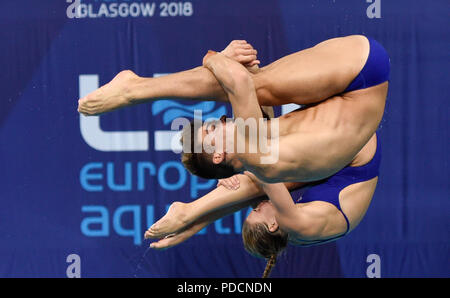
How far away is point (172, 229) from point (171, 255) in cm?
149

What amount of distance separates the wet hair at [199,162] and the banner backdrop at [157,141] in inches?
75.2

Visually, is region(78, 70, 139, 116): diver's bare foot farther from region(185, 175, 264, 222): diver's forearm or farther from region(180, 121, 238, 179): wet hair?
region(185, 175, 264, 222): diver's forearm

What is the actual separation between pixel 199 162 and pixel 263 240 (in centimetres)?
56

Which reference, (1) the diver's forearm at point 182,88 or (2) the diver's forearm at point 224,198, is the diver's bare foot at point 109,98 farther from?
(2) the diver's forearm at point 224,198

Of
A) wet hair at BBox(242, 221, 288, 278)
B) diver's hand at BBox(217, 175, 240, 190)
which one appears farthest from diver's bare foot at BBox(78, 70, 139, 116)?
wet hair at BBox(242, 221, 288, 278)

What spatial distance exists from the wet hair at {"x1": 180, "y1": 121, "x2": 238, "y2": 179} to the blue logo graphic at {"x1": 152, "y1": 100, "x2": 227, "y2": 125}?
77.1 inches

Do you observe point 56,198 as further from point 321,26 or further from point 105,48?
point 321,26

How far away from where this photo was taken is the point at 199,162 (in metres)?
3.60

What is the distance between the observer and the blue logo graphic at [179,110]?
5.62 m

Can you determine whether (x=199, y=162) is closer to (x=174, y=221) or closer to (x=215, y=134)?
(x=215, y=134)

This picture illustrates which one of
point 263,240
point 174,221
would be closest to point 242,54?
point 263,240

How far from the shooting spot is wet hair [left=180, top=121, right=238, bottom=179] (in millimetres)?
3572

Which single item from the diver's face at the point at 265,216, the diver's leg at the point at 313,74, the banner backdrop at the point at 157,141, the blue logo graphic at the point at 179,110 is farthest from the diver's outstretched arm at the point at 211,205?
the blue logo graphic at the point at 179,110
